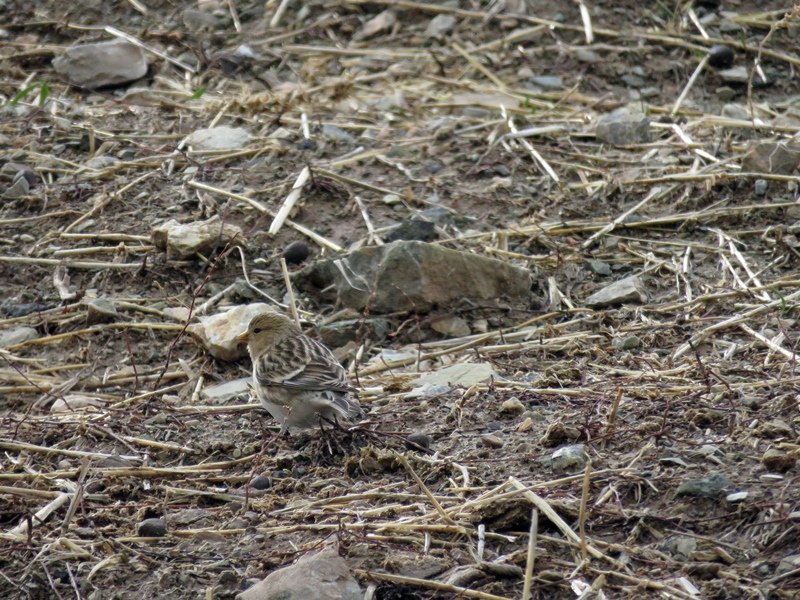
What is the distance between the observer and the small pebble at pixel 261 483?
15.1 ft

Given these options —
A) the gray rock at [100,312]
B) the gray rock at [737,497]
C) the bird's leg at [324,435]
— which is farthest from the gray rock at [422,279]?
the gray rock at [737,497]

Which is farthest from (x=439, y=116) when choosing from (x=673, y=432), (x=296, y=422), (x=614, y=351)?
(x=673, y=432)

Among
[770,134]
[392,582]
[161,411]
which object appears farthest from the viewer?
[770,134]

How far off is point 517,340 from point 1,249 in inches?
147

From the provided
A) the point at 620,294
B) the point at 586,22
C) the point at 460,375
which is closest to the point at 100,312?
the point at 460,375

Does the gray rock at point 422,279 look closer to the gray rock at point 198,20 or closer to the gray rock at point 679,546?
the gray rock at point 679,546

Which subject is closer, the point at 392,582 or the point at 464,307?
the point at 392,582

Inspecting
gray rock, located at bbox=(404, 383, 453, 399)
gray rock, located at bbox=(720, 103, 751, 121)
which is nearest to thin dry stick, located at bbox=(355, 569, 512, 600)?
gray rock, located at bbox=(404, 383, 453, 399)

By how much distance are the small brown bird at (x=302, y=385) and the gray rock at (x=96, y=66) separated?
15.9 ft

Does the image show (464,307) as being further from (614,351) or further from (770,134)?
(770,134)

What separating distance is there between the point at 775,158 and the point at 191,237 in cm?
414

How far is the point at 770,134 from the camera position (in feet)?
26.5

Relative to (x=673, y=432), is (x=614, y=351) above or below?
below

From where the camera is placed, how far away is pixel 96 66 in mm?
9383
